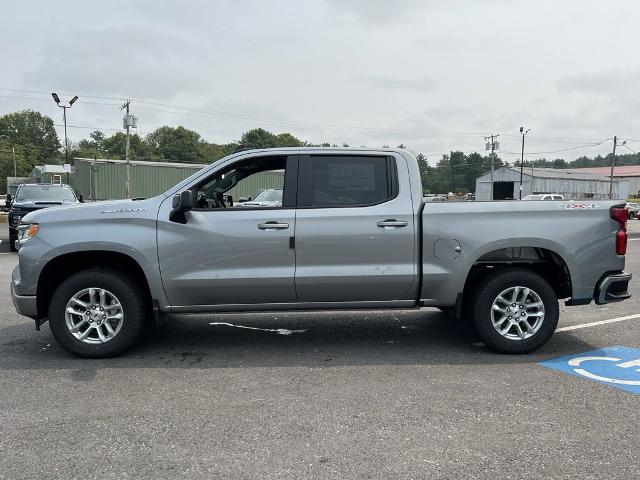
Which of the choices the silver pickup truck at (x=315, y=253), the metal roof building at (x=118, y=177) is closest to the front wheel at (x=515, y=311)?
the silver pickup truck at (x=315, y=253)

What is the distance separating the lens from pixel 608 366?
484cm

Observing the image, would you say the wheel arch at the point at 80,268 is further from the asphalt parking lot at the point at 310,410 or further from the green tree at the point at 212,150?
the green tree at the point at 212,150

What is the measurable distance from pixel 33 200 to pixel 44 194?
0.61 meters

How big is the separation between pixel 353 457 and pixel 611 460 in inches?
58.9

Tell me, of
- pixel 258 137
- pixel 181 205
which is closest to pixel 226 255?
pixel 181 205

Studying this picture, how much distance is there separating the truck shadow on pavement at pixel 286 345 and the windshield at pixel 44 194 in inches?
404

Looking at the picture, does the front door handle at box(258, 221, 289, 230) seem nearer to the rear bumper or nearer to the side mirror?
the side mirror

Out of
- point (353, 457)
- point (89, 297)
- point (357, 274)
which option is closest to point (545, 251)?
point (357, 274)

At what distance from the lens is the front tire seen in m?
4.90

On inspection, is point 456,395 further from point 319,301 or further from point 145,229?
point 145,229

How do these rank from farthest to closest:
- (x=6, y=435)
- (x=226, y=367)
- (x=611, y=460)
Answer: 1. (x=226, y=367)
2. (x=6, y=435)
3. (x=611, y=460)

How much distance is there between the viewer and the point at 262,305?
5066 mm

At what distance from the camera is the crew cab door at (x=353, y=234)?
495 centimetres

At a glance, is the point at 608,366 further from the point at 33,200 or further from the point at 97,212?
the point at 33,200
